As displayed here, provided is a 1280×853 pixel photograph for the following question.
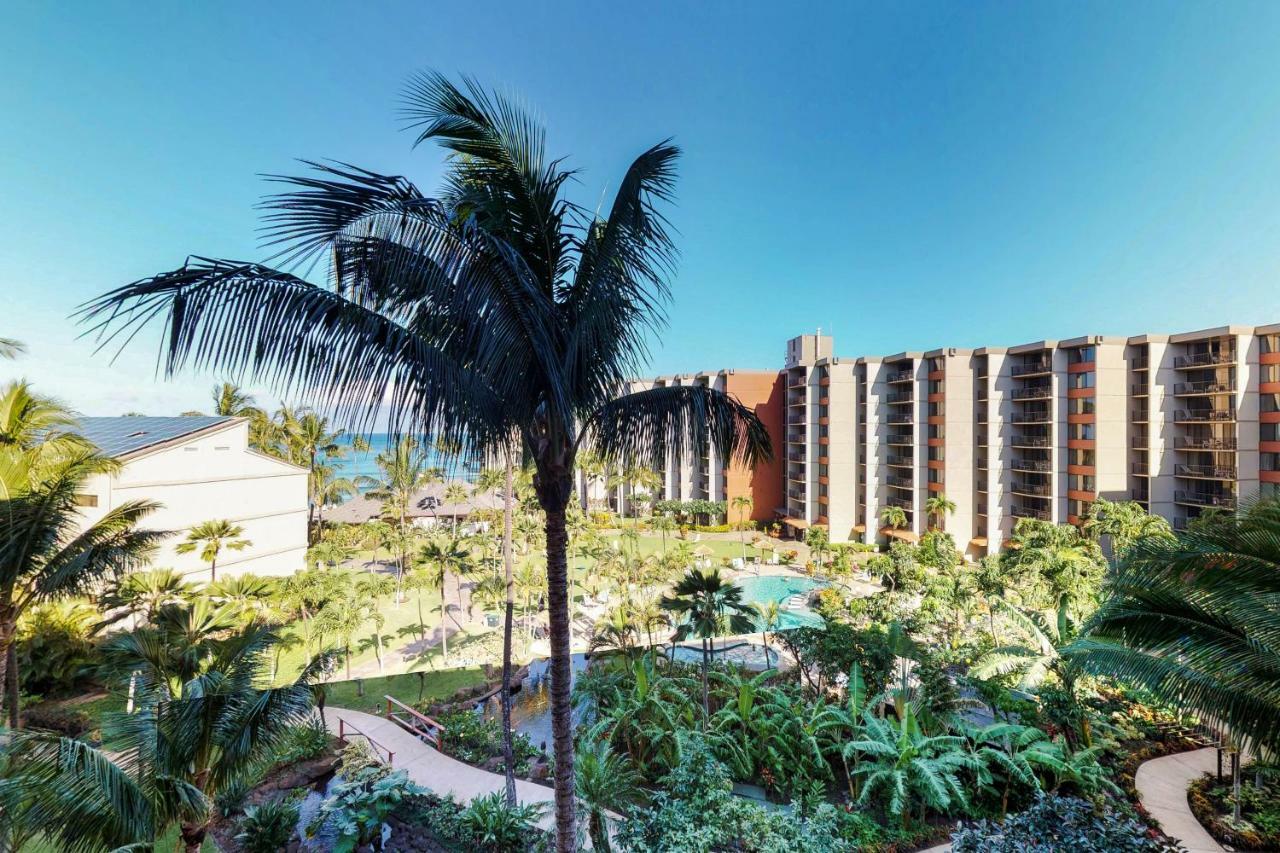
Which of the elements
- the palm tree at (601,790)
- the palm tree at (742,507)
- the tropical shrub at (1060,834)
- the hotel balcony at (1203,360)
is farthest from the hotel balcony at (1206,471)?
the palm tree at (601,790)

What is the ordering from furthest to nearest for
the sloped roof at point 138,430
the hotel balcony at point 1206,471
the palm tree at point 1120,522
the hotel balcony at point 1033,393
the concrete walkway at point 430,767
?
the hotel balcony at point 1033,393 < the hotel balcony at point 1206,471 < the palm tree at point 1120,522 < the sloped roof at point 138,430 < the concrete walkway at point 430,767

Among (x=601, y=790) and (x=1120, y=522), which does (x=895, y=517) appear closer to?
(x=1120, y=522)

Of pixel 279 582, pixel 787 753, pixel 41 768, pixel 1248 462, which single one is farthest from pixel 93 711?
pixel 1248 462

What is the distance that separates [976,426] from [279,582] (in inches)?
1473

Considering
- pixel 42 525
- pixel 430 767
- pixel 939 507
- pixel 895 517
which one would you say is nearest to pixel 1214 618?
pixel 430 767

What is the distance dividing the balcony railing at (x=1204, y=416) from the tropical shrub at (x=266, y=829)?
3928 centimetres

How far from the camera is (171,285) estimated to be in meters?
3.04

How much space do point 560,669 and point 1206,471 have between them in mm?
36356

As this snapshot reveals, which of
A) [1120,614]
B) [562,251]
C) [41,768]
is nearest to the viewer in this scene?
[41,768]

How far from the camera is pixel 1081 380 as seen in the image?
91.6 ft

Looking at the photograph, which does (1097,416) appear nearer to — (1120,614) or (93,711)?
(1120,614)

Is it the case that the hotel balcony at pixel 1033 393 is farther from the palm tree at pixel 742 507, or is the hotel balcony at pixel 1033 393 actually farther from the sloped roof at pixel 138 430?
the sloped roof at pixel 138 430

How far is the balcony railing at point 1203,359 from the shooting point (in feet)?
80.3

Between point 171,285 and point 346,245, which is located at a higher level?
point 346,245
